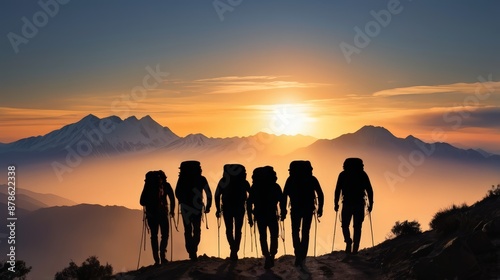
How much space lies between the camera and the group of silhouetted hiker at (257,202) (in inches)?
640

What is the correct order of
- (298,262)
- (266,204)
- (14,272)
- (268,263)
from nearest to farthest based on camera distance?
1. (268,263)
2. (298,262)
3. (266,204)
4. (14,272)

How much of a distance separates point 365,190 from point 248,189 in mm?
4441

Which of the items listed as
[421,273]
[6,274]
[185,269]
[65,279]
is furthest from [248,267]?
[6,274]

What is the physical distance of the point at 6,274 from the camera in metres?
25.5

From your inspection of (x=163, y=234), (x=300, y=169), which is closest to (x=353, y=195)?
(x=300, y=169)

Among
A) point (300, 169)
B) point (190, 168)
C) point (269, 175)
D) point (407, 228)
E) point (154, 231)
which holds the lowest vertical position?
point (407, 228)

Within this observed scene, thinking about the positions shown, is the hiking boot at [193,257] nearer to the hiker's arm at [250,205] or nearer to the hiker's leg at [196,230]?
the hiker's leg at [196,230]

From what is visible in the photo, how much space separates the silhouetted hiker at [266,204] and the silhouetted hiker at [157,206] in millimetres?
3126

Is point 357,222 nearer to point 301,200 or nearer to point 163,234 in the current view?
point 301,200

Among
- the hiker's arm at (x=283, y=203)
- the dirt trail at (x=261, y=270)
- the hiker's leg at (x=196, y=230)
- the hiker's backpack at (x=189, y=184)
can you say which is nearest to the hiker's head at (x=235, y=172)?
the hiker's backpack at (x=189, y=184)

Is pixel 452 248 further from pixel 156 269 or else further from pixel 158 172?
pixel 158 172

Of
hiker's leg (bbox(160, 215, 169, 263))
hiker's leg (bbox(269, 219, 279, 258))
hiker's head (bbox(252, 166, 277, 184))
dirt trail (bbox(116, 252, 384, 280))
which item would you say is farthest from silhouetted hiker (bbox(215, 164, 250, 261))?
hiker's leg (bbox(160, 215, 169, 263))

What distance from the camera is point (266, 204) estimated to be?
16.3m

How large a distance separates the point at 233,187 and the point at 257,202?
3.74ft
